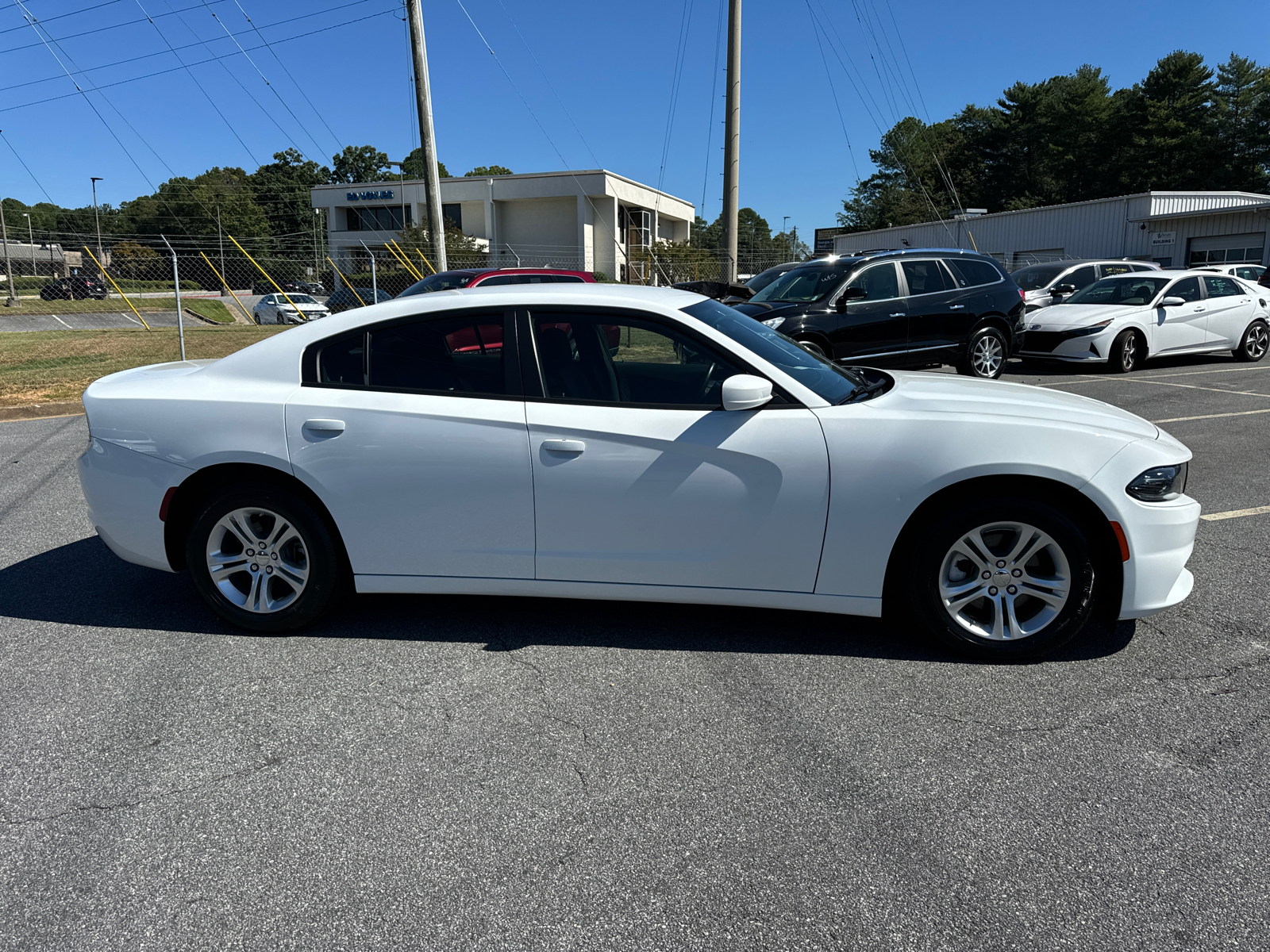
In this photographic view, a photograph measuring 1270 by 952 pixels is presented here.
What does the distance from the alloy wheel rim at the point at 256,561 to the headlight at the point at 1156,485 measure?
3498 mm

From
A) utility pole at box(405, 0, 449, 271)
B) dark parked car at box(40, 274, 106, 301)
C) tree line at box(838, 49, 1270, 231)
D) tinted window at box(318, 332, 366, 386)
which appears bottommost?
tinted window at box(318, 332, 366, 386)

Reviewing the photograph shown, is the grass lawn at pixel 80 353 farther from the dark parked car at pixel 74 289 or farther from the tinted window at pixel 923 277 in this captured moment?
the dark parked car at pixel 74 289

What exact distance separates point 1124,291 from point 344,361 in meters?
13.6

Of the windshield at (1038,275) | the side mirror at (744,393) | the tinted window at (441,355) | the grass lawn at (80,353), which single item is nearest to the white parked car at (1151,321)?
the windshield at (1038,275)

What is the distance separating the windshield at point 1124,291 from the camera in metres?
13.4

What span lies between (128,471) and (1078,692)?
415 centimetres

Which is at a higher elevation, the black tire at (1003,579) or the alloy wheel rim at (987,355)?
the alloy wheel rim at (987,355)

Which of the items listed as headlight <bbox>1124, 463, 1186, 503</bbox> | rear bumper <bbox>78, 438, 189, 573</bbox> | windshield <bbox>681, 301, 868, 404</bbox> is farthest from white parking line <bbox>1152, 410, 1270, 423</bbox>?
rear bumper <bbox>78, 438, 189, 573</bbox>

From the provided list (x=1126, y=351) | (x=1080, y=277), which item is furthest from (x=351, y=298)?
(x=1126, y=351)

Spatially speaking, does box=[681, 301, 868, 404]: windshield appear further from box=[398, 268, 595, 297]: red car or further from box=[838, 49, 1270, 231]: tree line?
box=[838, 49, 1270, 231]: tree line

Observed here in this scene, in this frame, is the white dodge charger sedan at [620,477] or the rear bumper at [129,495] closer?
the white dodge charger sedan at [620,477]

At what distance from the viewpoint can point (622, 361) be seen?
3.81m

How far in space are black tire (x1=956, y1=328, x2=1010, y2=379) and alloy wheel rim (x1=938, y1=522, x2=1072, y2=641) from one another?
316 inches

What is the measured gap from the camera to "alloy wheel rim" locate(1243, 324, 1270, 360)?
14.1 meters
